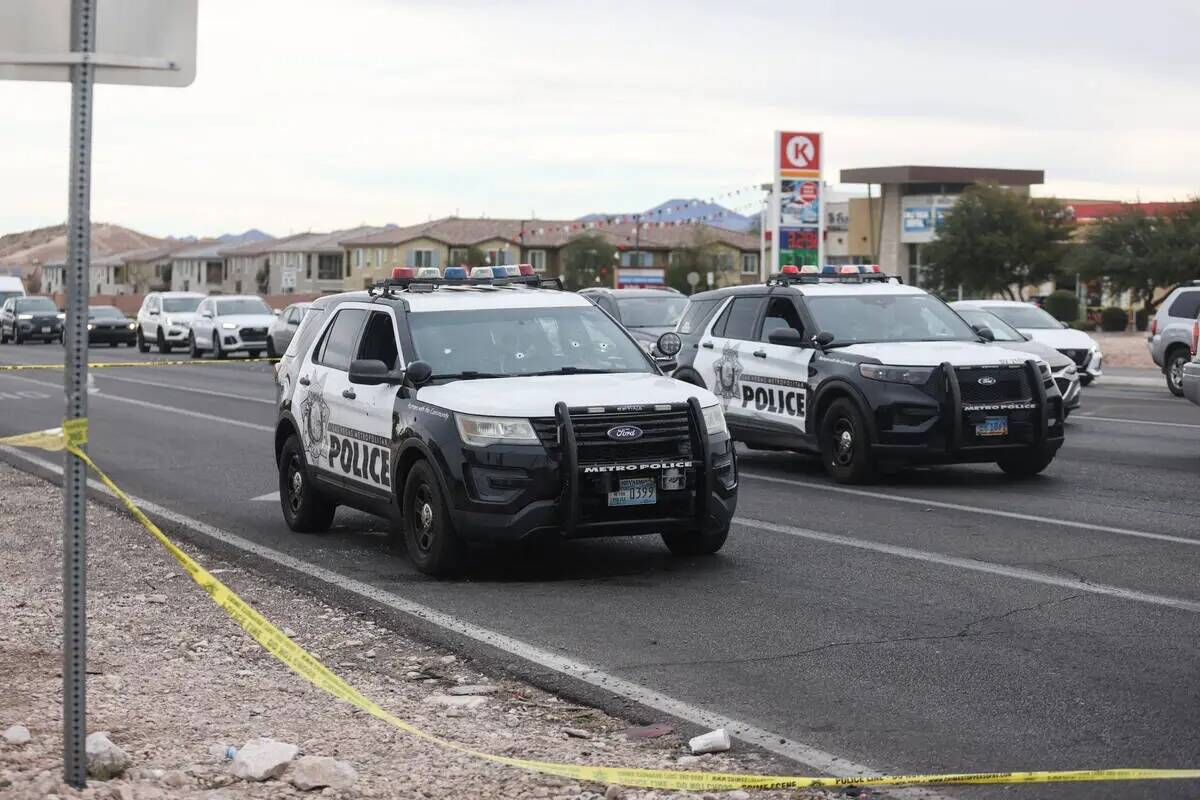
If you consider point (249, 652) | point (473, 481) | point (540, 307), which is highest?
point (540, 307)

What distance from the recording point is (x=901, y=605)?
905 centimetres

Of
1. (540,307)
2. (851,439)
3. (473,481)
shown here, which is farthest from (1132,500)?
(473,481)

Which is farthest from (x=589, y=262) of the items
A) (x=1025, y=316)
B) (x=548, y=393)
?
(x=548, y=393)

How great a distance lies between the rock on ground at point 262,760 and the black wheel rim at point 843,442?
370 inches

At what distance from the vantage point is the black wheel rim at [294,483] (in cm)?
1213

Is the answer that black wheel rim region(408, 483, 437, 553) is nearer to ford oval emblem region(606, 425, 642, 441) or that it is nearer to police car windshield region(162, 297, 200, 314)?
ford oval emblem region(606, 425, 642, 441)

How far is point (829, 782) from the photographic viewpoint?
5633 millimetres

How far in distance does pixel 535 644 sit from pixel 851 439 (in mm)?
7148

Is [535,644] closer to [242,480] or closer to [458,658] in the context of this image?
[458,658]

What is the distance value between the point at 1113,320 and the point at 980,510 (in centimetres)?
5278

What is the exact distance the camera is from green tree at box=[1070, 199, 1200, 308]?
60.6m

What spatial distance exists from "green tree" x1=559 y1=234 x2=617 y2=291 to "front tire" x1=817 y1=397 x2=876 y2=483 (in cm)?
10365

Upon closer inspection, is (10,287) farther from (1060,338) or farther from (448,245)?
(448,245)

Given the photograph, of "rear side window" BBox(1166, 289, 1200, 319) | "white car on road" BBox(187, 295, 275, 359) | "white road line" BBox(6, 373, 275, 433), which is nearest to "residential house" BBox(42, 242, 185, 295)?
"white car on road" BBox(187, 295, 275, 359)
